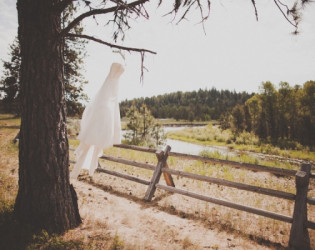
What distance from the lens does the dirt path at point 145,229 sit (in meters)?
3.06

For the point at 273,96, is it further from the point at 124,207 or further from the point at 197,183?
the point at 124,207

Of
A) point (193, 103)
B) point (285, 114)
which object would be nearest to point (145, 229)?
point (285, 114)

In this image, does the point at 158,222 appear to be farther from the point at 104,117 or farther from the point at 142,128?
the point at 142,128

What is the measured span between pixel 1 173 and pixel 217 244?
637 centimetres

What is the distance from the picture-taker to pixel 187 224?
12.8 ft

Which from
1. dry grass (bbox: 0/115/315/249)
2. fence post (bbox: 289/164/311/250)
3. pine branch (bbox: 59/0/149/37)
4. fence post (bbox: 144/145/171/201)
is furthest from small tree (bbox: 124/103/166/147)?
pine branch (bbox: 59/0/149/37)

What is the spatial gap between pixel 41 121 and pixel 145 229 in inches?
100

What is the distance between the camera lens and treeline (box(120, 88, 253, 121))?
109m

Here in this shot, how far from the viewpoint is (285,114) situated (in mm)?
32625

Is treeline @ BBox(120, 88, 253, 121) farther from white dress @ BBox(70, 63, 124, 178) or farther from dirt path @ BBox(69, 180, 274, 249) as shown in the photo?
white dress @ BBox(70, 63, 124, 178)

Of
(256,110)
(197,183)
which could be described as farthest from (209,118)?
(197,183)

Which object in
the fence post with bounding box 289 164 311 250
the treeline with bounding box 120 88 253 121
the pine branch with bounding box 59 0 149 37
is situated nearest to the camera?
the pine branch with bounding box 59 0 149 37

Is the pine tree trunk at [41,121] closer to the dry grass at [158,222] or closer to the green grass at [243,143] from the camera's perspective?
the dry grass at [158,222]

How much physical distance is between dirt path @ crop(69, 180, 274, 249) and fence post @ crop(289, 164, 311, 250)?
2.05 feet
